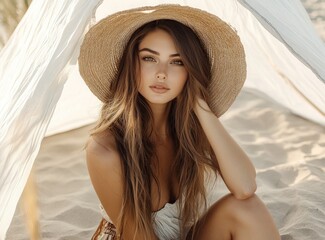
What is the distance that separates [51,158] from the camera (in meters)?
3.55

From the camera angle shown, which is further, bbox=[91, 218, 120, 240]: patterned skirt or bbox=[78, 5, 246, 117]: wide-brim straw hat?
bbox=[91, 218, 120, 240]: patterned skirt

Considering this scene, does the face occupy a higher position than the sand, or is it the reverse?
the face

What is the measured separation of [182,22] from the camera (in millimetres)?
2264

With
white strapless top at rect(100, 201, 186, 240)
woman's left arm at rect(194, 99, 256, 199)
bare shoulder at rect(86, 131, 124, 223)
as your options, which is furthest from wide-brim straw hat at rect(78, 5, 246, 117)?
white strapless top at rect(100, 201, 186, 240)

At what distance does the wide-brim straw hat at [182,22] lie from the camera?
2.23m

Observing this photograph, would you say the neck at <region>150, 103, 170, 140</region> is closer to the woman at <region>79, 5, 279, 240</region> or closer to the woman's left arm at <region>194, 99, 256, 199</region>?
the woman at <region>79, 5, 279, 240</region>

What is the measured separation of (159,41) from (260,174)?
1.37m

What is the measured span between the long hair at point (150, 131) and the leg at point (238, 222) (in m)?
0.07

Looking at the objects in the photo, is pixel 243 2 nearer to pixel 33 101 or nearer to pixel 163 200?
pixel 33 101

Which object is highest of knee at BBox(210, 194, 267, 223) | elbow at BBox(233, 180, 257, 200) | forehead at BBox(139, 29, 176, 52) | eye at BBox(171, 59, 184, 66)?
forehead at BBox(139, 29, 176, 52)

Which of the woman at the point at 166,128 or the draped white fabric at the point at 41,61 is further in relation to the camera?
the woman at the point at 166,128

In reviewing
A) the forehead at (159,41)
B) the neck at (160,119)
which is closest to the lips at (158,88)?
the forehead at (159,41)

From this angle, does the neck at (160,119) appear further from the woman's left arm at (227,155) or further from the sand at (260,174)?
the sand at (260,174)

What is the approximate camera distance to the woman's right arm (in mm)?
2264
